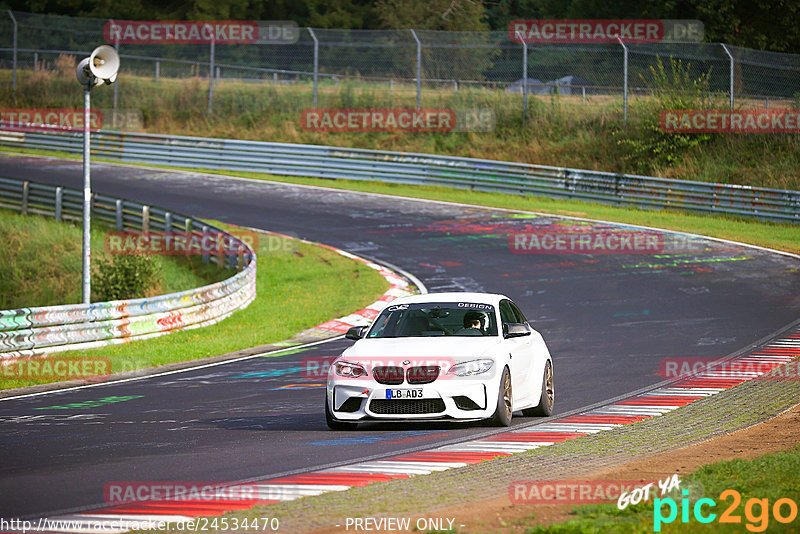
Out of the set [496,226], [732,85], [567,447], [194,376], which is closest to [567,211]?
[496,226]

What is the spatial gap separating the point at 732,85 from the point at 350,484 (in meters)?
31.3

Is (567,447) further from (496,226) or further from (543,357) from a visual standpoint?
(496,226)

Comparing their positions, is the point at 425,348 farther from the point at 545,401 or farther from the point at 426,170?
the point at 426,170

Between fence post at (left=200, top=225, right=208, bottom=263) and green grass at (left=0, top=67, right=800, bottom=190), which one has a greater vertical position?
green grass at (left=0, top=67, right=800, bottom=190)

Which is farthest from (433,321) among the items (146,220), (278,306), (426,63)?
(426,63)

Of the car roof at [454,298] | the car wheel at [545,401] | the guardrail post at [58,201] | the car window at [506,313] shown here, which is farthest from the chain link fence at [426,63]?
the car roof at [454,298]

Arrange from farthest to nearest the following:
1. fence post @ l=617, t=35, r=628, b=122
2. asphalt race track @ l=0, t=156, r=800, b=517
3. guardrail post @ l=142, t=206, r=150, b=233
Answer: fence post @ l=617, t=35, r=628, b=122, guardrail post @ l=142, t=206, r=150, b=233, asphalt race track @ l=0, t=156, r=800, b=517

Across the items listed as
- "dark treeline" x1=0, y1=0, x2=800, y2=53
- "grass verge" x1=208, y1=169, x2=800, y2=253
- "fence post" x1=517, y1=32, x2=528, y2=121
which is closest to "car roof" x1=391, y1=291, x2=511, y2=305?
"grass verge" x1=208, y1=169, x2=800, y2=253

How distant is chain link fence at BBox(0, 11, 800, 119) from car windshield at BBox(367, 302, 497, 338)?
26.8 m

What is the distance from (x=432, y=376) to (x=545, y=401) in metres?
1.98

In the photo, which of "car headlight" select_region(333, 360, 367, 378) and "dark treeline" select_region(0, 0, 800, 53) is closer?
"car headlight" select_region(333, 360, 367, 378)

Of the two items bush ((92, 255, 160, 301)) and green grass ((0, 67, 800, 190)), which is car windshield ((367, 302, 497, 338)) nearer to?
bush ((92, 255, 160, 301))

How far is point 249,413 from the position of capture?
12.7 metres

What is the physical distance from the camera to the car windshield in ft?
39.1
